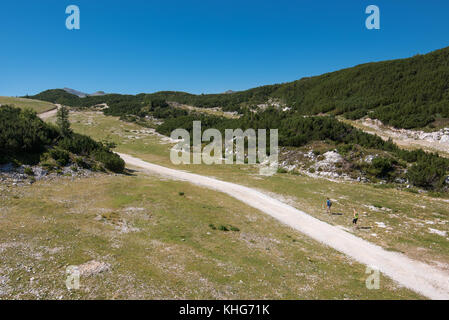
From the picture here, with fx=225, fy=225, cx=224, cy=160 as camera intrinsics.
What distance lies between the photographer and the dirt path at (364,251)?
12.3 meters

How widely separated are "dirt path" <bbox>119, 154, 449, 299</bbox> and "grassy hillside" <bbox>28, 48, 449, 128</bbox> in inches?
1847

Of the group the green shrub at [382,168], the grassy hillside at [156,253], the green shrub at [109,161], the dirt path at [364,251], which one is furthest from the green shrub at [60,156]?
the green shrub at [382,168]

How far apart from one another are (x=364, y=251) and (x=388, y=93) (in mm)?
70021

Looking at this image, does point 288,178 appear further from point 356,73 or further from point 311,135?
point 356,73

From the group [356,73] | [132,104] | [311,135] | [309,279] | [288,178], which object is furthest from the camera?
[132,104]

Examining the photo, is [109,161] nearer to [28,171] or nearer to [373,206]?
[28,171]

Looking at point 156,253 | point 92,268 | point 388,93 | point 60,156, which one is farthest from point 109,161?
point 388,93

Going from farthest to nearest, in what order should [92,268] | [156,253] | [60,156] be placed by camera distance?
[60,156] → [156,253] → [92,268]

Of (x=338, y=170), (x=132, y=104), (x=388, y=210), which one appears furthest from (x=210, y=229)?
(x=132, y=104)

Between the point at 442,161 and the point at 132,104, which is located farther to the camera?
the point at 132,104

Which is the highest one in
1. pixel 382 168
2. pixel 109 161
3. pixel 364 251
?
pixel 109 161

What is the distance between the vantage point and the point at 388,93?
67.4m

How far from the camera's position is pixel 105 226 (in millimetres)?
15000
